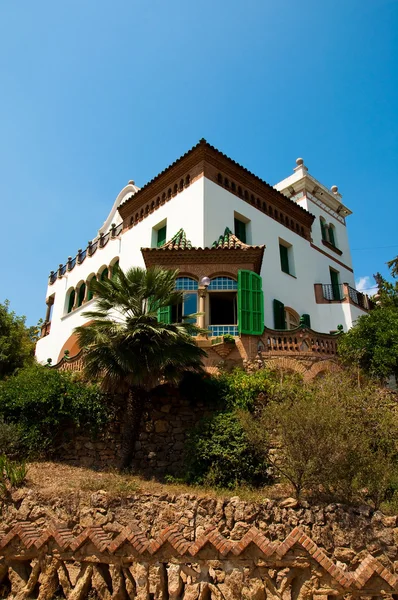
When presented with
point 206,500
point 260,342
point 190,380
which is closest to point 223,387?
point 190,380

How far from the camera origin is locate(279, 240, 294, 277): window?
922 inches

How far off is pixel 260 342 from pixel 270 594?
31.4 feet

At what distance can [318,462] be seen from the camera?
10.7 m

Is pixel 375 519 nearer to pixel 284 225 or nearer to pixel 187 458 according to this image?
pixel 187 458

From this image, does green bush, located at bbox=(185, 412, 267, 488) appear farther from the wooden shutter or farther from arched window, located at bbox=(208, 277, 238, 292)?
the wooden shutter

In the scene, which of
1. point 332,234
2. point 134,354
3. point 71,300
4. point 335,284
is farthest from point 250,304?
point 71,300

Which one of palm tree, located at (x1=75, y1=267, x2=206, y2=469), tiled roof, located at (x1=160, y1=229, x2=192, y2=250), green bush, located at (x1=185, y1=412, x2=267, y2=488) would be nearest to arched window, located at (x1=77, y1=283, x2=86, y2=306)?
tiled roof, located at (x1=160, y1=229, x2=192, y2=250)

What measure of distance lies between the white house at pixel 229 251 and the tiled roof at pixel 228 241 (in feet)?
0.14

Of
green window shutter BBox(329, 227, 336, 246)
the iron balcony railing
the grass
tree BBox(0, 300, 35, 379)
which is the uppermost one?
green window shutter BBox(329, 227, 336, 246)

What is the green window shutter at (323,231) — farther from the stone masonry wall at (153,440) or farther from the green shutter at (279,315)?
the stone masonry wall at (153,440)

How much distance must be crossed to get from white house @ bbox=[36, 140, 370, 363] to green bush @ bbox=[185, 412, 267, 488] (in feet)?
15.1

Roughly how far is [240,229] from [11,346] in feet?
40.1

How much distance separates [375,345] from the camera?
15945mm

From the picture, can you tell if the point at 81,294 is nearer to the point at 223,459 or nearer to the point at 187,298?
the point at 187,298
